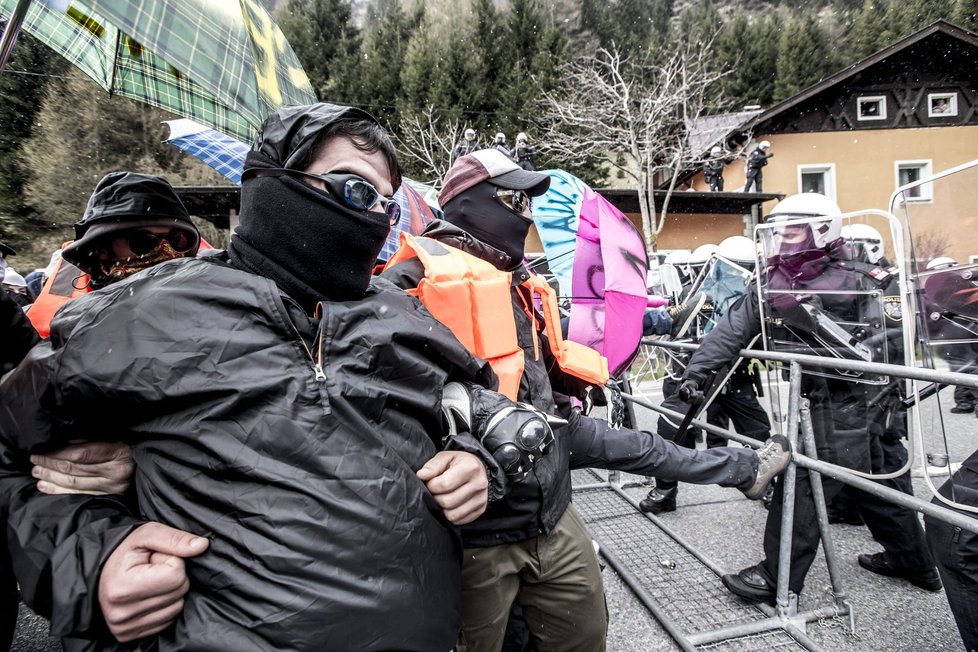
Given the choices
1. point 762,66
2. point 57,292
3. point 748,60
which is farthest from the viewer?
point 748,60

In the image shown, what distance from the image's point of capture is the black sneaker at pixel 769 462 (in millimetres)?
2668

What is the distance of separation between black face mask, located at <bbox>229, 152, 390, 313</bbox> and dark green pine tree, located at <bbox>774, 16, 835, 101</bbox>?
4143 centimetres

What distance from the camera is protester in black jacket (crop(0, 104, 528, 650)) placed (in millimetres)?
985

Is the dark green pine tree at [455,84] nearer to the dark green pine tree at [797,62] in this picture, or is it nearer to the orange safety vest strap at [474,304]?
the dark green pine tree at [797,62]

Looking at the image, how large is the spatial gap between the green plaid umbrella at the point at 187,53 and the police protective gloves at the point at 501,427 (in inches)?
39.7

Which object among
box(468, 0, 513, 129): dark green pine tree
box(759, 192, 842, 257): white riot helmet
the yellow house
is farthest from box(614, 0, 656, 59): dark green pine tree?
box(759, 192, 842, 257): white riot helmet

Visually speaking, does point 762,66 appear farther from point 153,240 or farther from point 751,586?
point 153,240

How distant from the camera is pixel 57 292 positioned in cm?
314

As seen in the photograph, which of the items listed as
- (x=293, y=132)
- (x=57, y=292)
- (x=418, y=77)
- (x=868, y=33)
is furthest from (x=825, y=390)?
(x=868, y=33)

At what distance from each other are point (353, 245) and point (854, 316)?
120 inches

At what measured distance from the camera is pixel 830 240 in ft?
10.8

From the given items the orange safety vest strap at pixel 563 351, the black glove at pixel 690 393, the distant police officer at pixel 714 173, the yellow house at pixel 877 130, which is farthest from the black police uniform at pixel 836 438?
the yellow house at pixel 877 130

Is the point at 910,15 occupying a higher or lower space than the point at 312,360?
higher

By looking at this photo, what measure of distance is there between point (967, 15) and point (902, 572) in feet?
147
